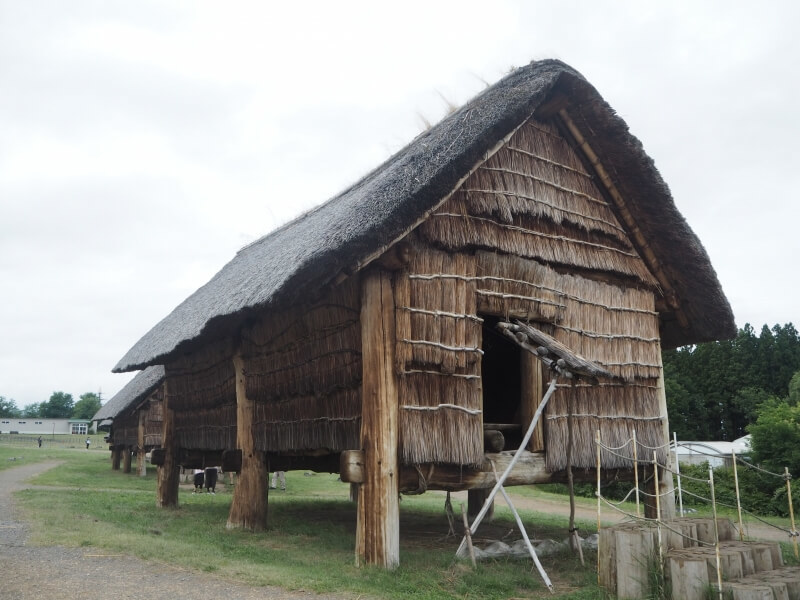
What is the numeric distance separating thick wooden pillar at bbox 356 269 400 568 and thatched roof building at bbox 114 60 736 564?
25 mm

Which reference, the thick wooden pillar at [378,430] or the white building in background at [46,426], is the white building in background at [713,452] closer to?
the thick wooden pillar at [378,430]

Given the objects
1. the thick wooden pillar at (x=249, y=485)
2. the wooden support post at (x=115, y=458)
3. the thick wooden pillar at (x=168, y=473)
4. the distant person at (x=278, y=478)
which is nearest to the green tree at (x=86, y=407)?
the wooden support post at (x=115, y=458)

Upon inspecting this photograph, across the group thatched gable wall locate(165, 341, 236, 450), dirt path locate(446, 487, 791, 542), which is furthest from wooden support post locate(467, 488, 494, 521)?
thatched gable wall locate(165, 341, 236, 450)

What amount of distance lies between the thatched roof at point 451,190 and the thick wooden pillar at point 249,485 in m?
1.51

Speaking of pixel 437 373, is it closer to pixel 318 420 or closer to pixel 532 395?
pixel 532 395

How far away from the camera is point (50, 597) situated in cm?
559

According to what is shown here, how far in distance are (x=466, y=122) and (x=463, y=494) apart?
51.3ft

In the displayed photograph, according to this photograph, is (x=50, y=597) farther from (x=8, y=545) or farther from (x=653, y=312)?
(x=653, y=312)

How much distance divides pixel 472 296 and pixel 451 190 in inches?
48.9

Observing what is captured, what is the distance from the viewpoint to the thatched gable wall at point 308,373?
768 centimetres

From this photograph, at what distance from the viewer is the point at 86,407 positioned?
10112 cm

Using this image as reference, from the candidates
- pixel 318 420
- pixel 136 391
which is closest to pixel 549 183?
pixel 318 420

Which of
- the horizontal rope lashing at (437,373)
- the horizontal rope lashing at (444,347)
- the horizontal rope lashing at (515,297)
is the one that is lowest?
the horizontal rope lashing at (437,373)

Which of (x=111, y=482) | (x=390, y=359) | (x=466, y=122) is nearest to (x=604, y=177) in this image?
(x=466, y=122)
